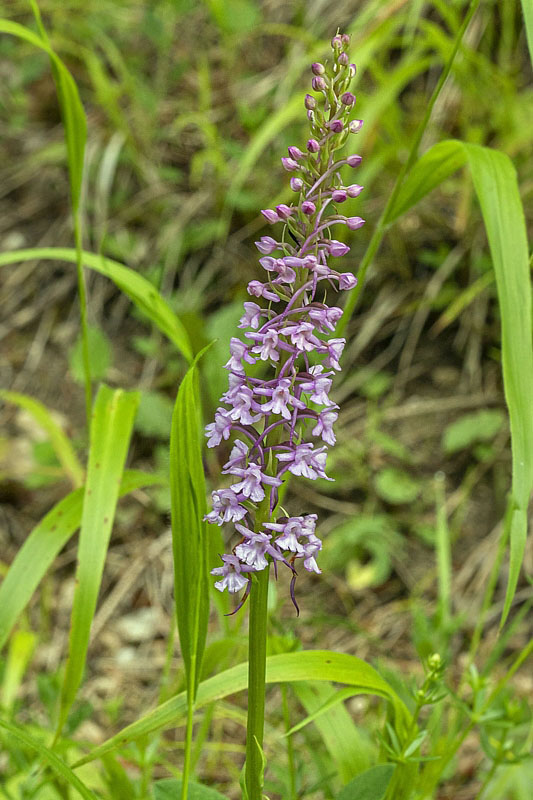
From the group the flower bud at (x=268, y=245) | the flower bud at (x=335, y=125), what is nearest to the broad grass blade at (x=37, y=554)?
the flower bud at (x=268, y=245)


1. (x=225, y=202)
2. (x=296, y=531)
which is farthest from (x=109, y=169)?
(x=296, y=531)

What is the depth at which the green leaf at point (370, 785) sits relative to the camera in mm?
1503

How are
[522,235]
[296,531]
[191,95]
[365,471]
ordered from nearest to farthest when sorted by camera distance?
[296,531]
[522,235]
[365,471]
[191,95]

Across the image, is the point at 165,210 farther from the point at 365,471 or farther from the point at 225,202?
the point at 365,471

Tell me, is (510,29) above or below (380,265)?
above

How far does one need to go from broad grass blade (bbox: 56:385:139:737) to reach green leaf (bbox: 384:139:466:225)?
79 cm

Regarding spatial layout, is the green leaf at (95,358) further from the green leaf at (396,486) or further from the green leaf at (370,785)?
the green leaf at (370,785)

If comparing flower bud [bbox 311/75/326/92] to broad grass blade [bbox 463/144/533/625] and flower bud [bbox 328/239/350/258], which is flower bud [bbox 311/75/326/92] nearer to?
flower bud [bbox 328/239/350/258]

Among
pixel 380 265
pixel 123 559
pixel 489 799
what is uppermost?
pixel 380 265

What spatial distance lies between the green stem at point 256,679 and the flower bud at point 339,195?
0.56 metres

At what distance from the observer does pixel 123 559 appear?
3.62 meters

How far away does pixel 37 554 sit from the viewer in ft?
6.16

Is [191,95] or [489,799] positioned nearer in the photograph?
[489,799]

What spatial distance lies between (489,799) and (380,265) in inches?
97.2
